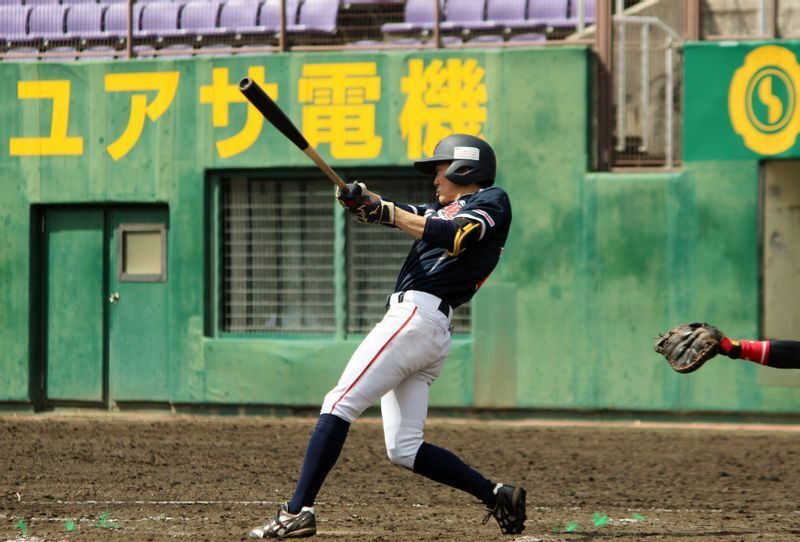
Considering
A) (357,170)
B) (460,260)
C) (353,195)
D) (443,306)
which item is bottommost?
(443,306)

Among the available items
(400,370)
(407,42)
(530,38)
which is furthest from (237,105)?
(400,370)

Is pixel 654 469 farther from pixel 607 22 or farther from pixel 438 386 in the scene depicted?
pixel 607 22

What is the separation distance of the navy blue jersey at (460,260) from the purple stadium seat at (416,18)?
747 centimetres

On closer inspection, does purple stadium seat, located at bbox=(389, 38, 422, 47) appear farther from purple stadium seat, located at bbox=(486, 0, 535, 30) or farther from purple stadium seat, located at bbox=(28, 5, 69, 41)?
purple stadium seat, located at bbox=(28, 5, 69, 41)

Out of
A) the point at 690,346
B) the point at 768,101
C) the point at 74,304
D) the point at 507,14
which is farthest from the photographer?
the point at 507,14

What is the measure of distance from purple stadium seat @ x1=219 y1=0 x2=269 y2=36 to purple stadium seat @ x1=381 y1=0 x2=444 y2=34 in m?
1.45

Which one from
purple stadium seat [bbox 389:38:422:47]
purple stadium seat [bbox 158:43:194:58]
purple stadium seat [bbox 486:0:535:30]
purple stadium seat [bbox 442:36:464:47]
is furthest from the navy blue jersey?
purple stadium seat [bbox 486:0:535:30]

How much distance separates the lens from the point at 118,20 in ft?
45.7

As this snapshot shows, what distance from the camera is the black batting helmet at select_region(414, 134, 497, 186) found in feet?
20.1

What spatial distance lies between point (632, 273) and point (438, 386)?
230 centimetres

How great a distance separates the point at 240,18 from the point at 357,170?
8.28 ft

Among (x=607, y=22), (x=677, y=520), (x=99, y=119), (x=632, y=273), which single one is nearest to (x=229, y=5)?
(x=99, y=119)

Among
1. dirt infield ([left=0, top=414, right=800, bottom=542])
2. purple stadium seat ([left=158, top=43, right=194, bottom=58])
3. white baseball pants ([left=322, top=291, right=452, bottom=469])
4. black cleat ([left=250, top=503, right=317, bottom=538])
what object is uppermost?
purple stadium seat ([left=158, top=43, right=194, bottom=58])

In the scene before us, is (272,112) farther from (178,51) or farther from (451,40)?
(178,51)
